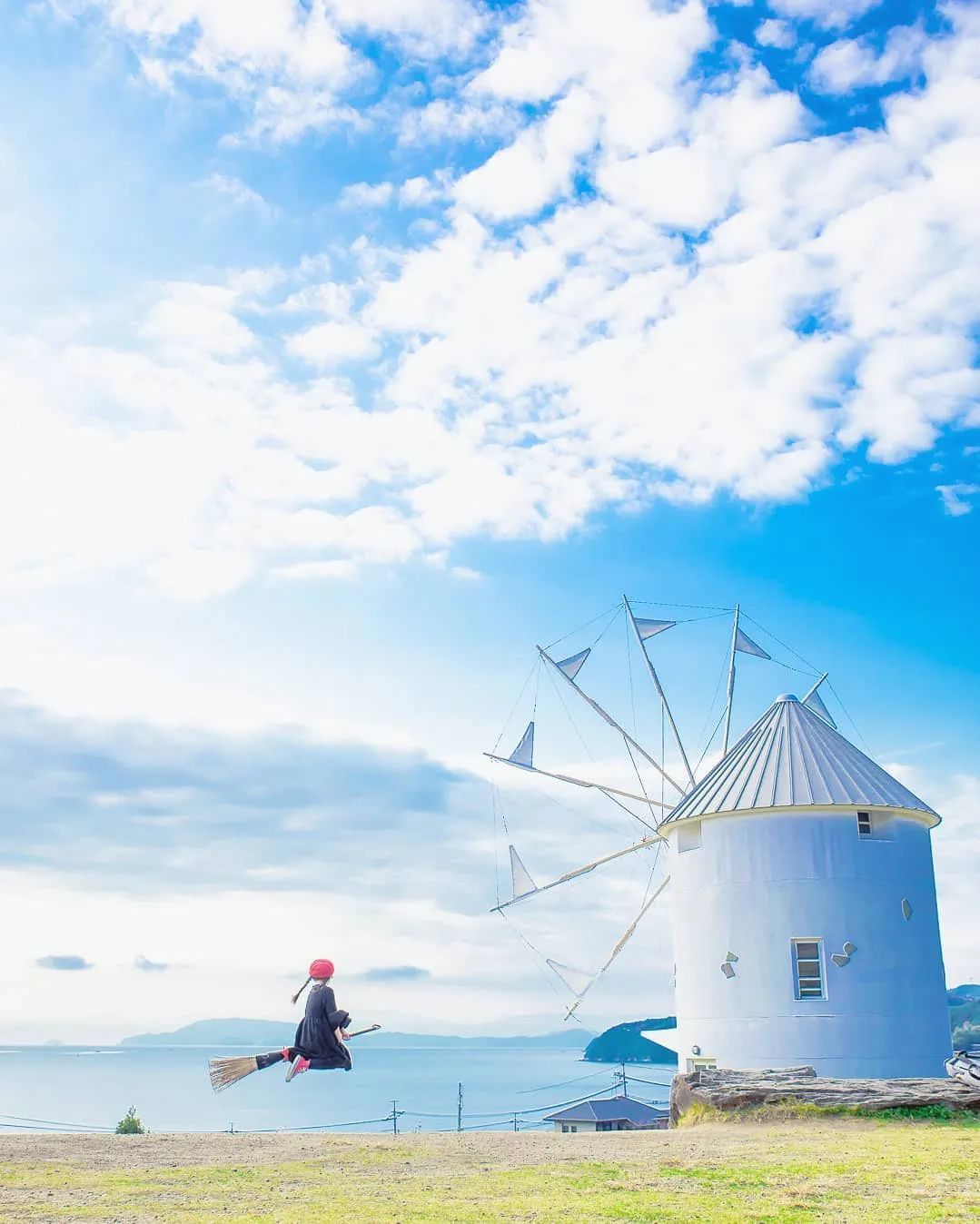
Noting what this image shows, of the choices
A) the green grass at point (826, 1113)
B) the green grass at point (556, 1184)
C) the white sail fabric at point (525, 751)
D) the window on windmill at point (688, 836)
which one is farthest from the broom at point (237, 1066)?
the white sail fabric at point (525, 751)

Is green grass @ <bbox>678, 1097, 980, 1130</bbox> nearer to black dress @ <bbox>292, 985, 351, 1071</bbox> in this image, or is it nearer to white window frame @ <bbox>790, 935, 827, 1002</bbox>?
white window frame @ <bbox>790, 935, 827, 1002</bbox>

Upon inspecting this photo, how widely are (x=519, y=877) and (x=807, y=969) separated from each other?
13926 mm

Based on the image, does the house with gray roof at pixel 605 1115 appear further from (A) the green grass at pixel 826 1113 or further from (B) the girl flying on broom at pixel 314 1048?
(B) the girl flying on broom at pixel 314 1048

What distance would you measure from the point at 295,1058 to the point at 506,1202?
215 inches

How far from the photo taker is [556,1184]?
15258 millimetres

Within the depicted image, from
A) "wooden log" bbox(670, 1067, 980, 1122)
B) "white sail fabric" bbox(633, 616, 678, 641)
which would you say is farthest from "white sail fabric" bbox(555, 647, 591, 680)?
"wooden log" bbox(670, 1067, 980, 1122)

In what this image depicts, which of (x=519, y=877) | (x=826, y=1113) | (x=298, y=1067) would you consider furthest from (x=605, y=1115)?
(x=298, y=1067)

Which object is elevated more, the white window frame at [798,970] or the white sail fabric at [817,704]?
the white sail fabric at [817,704]

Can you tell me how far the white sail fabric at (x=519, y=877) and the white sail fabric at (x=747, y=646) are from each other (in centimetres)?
1065

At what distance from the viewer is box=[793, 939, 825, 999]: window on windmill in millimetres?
26750

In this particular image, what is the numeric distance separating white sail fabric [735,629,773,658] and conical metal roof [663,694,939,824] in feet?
21.6

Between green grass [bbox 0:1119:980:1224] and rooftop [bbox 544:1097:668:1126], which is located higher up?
green grass [bbox 0:1119:980:1224]

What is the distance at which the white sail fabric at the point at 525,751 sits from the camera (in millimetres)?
38469

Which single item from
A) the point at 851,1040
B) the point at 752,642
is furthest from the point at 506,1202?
the point at 752,642
